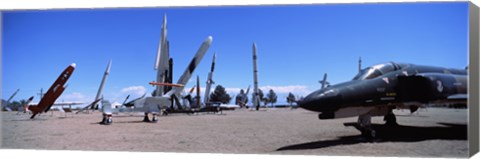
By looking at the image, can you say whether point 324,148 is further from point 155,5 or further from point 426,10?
point 155,5

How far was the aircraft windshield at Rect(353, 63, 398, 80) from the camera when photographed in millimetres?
8945

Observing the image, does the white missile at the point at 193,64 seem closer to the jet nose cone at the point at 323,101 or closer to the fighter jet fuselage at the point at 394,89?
the jet nose cone at the point at 323,101

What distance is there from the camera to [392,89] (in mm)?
8969

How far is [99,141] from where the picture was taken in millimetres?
10164

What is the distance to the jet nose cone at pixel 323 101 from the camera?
312 inches

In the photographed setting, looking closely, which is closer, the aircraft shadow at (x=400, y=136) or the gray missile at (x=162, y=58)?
the aircraft shadow at (x=400, y=136)

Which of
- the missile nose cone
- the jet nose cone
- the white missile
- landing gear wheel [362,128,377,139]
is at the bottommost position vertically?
landing gear wheel [362,128,377,139]

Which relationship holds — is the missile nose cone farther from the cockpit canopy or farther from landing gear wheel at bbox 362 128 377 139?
landing gear wheel at bbox 362 128 377 139

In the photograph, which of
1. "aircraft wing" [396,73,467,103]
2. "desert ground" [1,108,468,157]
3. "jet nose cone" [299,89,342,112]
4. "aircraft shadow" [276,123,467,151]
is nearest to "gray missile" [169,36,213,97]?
"desert ground" [1,108,468,157]

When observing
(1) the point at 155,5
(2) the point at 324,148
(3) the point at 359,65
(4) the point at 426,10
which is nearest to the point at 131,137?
(1) the point at 155,5

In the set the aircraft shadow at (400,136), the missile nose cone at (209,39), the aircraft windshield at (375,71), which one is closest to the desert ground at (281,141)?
the aircraft shadow at (400,136)

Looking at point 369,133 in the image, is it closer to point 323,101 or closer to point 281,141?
point 323,101

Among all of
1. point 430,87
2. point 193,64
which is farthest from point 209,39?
point 430,87

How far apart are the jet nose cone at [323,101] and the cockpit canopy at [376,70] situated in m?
1.10
